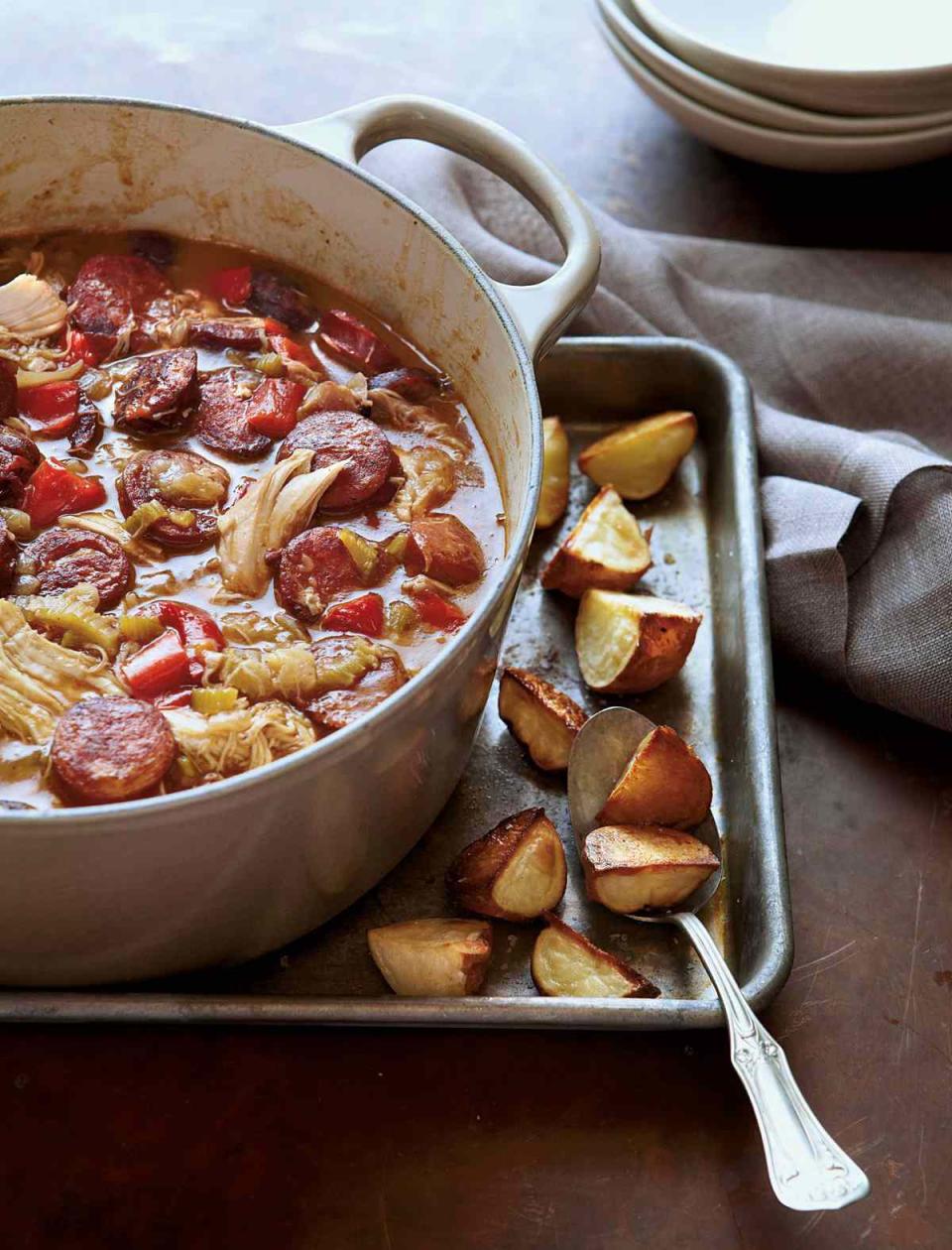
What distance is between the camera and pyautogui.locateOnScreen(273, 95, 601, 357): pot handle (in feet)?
6.35

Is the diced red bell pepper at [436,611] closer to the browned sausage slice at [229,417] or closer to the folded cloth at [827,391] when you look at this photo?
the browned sausage slice at [229,417]

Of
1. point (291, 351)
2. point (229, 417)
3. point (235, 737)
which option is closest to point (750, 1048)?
point (235, 737)

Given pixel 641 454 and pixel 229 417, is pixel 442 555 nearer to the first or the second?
pixel 229 417

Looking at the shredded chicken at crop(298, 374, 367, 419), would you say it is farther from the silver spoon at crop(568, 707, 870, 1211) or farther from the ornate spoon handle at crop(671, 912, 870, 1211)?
the ornate spoon handle at crop(671, 912, 870, 1211)

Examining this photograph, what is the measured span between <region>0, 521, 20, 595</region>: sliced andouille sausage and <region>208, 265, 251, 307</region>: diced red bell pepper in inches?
26.3

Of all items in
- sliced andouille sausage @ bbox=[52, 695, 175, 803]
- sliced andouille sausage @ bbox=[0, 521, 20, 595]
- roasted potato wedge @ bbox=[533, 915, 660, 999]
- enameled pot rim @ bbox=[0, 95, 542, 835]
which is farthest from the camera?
sliced andouille sausage @ bbox=[0, 521, 20, 595]

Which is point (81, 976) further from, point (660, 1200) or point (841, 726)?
point (841, 726)

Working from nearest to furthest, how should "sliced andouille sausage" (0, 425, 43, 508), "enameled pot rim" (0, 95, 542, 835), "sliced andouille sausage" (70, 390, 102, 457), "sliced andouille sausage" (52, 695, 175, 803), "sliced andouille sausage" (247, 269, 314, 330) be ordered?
"enameled pot rim" (0, 95, 542, 835) → "sliced andouille sausage" (52, 695, 175, 803) → "sliced andouille sausage" (0, 425, 43, 508) → "sliced andouille sausage" (70, 390, 102, 457) → "sliced andouille sausage" (247, 269, 314, 330)

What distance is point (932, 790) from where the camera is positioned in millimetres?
2166

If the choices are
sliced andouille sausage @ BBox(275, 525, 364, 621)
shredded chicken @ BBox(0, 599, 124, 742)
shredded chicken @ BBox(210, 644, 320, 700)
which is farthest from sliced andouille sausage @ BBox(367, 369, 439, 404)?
shredded chicken @ BBox(0, 599, 124, 742)

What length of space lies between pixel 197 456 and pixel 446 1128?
102 centimetres

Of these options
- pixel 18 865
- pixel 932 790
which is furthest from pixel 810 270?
pixel 18 865

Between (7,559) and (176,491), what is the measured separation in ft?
0.84

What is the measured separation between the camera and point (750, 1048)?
168 centimetres
